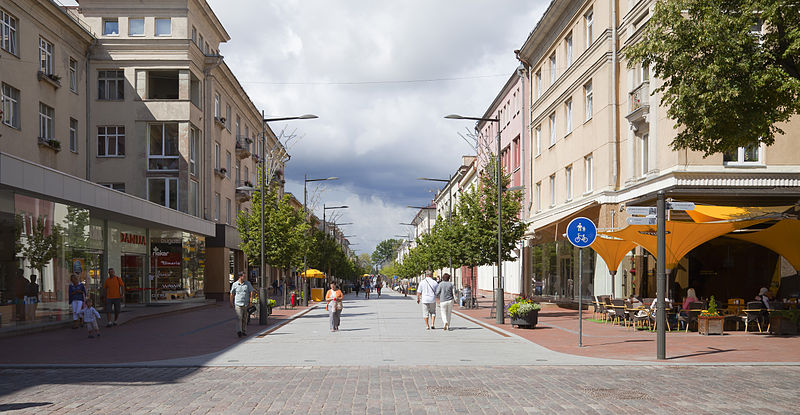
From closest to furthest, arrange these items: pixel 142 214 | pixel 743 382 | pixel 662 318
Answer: pixel 743 382, pixel 662 318, pixel 142 214

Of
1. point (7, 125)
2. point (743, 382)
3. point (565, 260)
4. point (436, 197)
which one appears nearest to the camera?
point (743, 382)

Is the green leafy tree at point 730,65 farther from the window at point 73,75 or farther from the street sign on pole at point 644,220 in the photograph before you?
the window at point 73,75

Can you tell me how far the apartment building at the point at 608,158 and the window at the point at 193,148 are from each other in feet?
62.6

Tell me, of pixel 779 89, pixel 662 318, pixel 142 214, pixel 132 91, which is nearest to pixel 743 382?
pixel 662 318

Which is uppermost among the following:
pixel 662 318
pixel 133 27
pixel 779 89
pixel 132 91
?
pixel 133 27

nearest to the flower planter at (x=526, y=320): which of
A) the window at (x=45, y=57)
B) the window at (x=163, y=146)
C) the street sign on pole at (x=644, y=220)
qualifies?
the street sign on pole at (x=644, y=220)

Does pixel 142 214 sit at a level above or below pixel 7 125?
below

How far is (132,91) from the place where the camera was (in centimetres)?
3772

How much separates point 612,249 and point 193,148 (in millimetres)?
23567

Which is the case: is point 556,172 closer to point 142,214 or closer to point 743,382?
point 142,214

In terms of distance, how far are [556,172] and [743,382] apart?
2691 cm

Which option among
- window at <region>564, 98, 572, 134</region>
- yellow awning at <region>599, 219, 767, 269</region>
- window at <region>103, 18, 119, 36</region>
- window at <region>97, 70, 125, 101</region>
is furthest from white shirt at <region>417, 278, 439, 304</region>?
window at <region>103, 18, 119, 36</region>

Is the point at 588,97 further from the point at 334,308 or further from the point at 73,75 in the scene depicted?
the point at 73,75

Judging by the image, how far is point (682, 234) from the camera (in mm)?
21094
